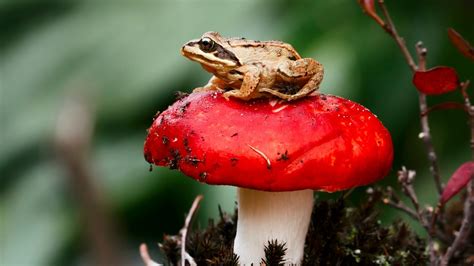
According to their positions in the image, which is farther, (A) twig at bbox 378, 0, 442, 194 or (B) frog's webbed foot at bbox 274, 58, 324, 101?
(A) twig at bbox 378, 0, 442, 194

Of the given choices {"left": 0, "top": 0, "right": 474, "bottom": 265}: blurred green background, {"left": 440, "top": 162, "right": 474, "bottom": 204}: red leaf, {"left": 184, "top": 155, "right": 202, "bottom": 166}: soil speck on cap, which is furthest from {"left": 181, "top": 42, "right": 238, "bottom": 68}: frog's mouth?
{"left": 0, "top": 0, "right": 474, "bottom": 265}: blurred green background

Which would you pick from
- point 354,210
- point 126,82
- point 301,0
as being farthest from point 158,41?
point 354,210

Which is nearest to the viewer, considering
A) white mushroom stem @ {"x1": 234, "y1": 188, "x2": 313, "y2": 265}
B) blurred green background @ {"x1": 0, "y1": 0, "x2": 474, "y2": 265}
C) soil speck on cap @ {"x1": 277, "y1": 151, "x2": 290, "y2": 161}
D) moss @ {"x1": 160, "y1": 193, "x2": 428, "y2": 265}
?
soil speck on cap @ {"x1": 277, "y1": 151, "x2": 290, "y2": 161}

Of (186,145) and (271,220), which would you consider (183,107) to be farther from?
(271,220)

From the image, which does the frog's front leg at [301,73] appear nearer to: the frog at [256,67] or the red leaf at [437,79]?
the frog at [256,67]

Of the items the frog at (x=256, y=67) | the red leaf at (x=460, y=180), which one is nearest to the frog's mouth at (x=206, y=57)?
the frog at (x=256, y=67)

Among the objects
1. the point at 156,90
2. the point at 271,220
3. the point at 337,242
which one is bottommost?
the point at 156,90

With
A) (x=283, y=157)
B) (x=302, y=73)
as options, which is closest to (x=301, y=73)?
(x=302, y=73)

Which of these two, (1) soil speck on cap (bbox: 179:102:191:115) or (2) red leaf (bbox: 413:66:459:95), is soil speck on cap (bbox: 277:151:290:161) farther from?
(2) red leaf (bbox: 413:66:459:95)

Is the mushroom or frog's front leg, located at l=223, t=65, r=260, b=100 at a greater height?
frog's front leg, located at l=223, t=65, r=260, b=100
